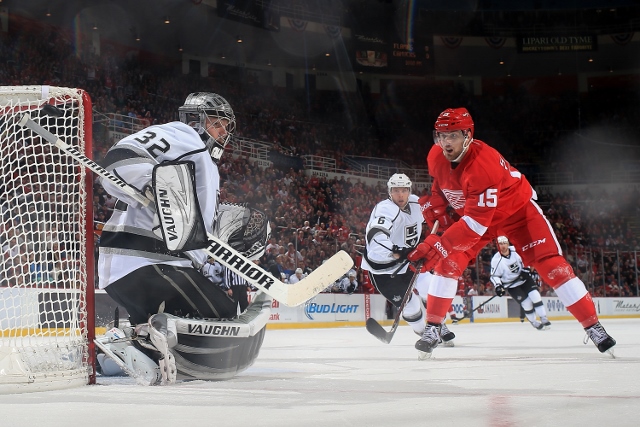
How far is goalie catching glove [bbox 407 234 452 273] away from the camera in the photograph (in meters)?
4.52

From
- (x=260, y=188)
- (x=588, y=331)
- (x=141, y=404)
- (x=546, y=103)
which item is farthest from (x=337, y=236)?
(x=546, y=103)

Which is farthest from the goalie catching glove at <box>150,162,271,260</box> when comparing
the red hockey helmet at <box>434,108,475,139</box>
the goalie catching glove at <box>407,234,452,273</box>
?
the red hockey helmet at <box>434,108,475,139</box>

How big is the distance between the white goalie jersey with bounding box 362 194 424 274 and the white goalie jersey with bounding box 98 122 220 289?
3485 millimetres

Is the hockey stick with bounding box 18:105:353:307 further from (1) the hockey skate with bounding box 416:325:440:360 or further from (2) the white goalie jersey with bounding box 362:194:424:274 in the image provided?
(2) the white goalie jersey with bounding box 362:194:424:274

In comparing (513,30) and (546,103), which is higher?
(513,30)

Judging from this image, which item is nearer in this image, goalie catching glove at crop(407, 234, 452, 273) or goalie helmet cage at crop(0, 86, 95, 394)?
goalie helmet cage at crop(0, 86, 95, 394)

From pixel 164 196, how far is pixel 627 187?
22774 millimetres

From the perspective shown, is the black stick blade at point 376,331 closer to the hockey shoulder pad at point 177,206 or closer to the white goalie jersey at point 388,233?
the white goalie jersey at point 388,233

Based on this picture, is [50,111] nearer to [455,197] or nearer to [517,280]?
[455,197]

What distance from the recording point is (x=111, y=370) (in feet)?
11.8

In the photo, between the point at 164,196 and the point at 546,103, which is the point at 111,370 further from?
the point at 546,103

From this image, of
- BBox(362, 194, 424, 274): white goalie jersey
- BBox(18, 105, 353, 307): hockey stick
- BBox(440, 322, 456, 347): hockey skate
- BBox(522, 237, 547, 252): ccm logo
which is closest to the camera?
BBox(18, 105, 353, 307): hockey stick

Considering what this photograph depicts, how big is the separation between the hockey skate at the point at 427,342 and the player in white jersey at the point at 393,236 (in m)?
1.92

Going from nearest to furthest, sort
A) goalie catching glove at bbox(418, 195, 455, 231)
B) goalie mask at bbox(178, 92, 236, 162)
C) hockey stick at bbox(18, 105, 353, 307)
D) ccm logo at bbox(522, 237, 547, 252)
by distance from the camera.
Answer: hockey stick at bbox(18, 105, 353, 307), goalie mask at bbox(178, 92, 236, 162), ccm logo at bbox(522, 237, 547, 252), goalie catching glove at bbox(418, 195, 455, 231)
